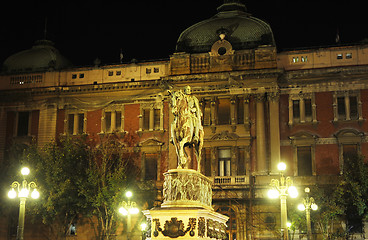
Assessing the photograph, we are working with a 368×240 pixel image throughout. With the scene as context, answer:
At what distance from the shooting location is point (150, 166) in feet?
128

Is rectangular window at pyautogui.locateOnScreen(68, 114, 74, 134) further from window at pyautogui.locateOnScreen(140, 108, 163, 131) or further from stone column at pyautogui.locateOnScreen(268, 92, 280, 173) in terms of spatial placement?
stone column at pyautogui.locateOnScreen(268, 92, 280, 173)

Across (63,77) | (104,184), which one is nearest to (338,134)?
(104,184)

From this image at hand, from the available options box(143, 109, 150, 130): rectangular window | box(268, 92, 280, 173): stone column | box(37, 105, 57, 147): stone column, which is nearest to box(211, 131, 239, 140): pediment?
box(268, 92, 280, 173): stone column

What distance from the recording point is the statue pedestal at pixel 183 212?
47.6 feet

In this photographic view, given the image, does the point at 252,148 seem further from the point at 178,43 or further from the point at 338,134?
the point at 178,43

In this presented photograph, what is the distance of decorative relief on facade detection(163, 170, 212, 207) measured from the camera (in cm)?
1515

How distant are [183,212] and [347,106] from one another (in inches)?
977

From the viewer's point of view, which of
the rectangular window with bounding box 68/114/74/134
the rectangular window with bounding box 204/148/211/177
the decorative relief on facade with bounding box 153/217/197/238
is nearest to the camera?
the decorative relief on facade with bounding box 153/217/197/238

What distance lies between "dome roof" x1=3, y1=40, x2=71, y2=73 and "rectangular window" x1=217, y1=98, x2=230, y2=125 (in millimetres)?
13911

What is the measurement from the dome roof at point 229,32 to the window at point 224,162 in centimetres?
744

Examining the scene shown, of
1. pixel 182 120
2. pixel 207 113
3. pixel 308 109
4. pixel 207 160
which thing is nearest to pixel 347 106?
pixel 308 109

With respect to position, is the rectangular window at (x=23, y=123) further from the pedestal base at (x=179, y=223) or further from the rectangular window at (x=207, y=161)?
the pedestal base at (x=179, y=223)

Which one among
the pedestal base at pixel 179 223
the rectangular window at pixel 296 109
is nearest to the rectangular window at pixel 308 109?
the rectangular window at pixel 296 109

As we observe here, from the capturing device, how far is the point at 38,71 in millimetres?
42906
